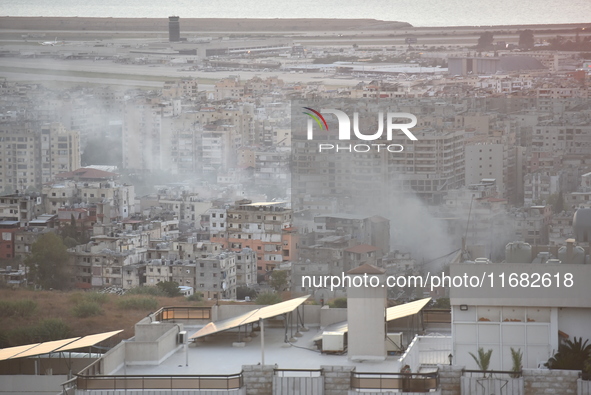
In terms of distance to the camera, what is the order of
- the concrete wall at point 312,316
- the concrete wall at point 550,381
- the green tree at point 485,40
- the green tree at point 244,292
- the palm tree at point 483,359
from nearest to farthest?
the concrete wall at point 550,381 → the palm tree at point 483,359 → the concrete wall at point 312,316 → the green tree at point 244,292 → the green tree at point 485,40

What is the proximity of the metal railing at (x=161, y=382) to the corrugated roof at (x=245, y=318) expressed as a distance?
0.74 metres

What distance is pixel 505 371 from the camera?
3230mm

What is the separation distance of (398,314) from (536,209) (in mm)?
9258

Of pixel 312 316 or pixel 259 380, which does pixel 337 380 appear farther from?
pixel 312 316

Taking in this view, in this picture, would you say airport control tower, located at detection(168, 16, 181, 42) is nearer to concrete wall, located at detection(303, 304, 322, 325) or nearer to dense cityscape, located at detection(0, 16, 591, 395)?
dense cityscape, located at detection(0, 16, 591, 395)

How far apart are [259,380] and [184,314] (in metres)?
1.31

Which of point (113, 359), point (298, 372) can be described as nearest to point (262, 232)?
point (113, 359)

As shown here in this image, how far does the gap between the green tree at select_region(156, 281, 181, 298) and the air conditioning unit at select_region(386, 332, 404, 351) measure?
476 inches

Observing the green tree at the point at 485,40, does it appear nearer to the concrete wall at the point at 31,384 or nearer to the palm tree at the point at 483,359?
the concrete wall at the point at 31,384

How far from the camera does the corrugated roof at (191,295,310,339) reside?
4.07 meters

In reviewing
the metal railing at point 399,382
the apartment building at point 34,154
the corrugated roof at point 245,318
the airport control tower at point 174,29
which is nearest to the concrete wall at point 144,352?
the corrugated roof at point 245,318

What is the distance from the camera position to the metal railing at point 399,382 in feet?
10.5

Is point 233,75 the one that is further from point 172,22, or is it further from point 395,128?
point 395,128

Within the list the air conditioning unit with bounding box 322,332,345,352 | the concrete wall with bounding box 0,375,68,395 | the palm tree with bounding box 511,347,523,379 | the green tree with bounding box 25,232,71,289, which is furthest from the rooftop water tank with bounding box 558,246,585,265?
the green tree with bounding box 25,232,71,289
